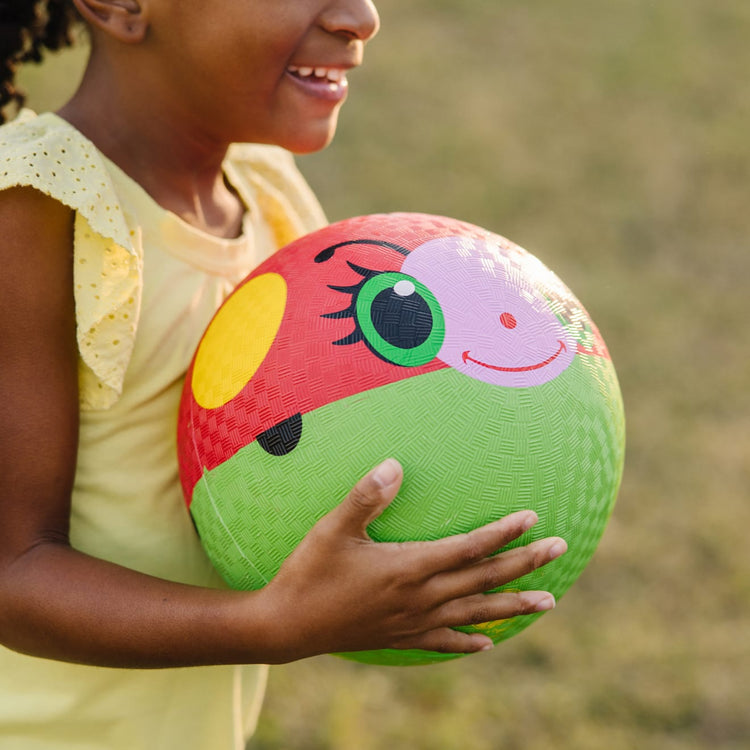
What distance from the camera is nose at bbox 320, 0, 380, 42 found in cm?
192

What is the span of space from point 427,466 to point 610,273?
458cm

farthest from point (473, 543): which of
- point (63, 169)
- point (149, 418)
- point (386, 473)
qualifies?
point (63, 169)

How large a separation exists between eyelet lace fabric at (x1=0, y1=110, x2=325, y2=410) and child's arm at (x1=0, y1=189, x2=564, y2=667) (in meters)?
0.03

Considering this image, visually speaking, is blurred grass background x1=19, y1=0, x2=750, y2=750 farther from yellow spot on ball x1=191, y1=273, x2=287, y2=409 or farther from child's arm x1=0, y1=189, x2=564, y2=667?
yellow spot on ball x1=191, y1=273, x2=287, y2=409

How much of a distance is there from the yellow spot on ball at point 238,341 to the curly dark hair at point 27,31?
926mm

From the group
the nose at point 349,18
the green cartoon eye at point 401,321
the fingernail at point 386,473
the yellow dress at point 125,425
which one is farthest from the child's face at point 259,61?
the fingernail at point 386,473

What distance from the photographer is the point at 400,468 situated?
155cm

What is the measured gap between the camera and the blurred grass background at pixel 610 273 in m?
3.33

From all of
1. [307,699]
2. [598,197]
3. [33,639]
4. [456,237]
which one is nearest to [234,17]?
[456,237]

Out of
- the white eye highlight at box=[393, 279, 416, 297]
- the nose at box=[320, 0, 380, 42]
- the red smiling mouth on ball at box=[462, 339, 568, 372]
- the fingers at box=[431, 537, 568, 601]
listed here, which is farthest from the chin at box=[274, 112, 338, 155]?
the fingers at box=[431, 537, 568, 601]

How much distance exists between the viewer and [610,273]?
591 centimetres

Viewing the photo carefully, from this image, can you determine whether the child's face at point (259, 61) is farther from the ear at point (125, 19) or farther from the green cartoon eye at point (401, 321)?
the green cartoon eye at point (401, 321)

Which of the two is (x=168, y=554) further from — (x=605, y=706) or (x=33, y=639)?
(x=605, y=706)

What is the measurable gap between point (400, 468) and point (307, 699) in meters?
2.02
